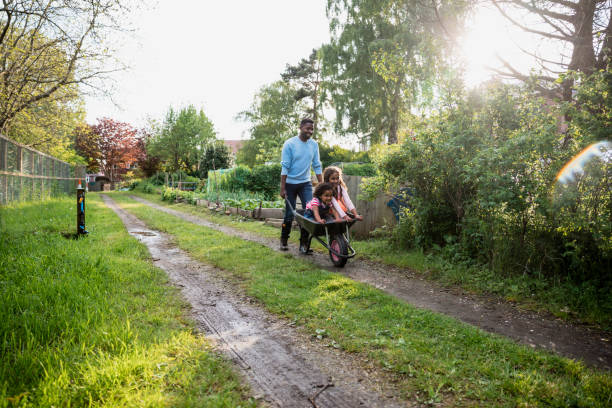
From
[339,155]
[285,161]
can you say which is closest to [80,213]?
[285,161]

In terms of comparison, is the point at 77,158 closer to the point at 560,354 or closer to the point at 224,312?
the point at 224,312

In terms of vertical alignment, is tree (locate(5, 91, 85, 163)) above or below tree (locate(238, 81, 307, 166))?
below

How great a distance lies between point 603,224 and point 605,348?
3.60ft

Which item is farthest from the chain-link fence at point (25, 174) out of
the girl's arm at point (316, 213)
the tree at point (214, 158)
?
the tree at point (214, 158)

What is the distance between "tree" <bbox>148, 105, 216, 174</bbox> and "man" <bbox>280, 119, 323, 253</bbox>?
27848 millimetres

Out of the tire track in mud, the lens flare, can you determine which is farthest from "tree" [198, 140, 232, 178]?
the lens flare

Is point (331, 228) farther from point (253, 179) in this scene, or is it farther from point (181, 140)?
point (181, 140)

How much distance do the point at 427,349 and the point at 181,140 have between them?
105ft

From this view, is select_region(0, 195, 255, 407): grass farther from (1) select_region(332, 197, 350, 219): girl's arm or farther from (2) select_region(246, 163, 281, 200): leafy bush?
(2) select_region(246, 163, 281, 200): leafy bush

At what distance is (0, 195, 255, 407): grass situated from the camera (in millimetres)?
1857

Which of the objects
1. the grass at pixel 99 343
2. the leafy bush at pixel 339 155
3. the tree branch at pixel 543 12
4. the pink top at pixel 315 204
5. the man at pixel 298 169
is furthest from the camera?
the leafy bush at pixel 339 155

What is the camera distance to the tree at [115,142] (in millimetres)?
43469

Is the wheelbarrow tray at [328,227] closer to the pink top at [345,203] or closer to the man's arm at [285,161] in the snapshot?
the pink top at [345,203]

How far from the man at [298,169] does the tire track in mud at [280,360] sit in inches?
93.4
